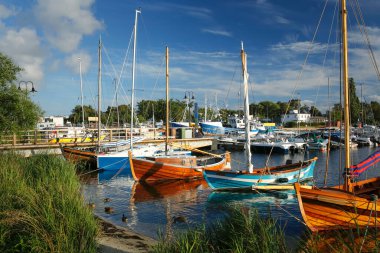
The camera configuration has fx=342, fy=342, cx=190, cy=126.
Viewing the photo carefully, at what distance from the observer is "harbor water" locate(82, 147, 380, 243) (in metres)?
13.1

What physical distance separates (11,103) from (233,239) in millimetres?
18118

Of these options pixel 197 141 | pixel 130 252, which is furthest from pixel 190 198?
pixel 197 141

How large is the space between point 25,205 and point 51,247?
95.3 inches

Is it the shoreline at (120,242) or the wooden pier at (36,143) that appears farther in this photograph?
the wooden pier at (36,143)

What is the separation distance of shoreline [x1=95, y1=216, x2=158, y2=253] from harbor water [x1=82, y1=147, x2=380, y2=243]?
0.91 meters

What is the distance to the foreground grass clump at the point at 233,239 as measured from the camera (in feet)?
20.4

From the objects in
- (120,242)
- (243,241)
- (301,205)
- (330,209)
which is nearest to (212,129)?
(301,205)

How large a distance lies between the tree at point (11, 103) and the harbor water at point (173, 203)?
5.77 meters

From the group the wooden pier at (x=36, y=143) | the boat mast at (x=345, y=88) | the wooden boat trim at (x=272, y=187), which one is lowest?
the wooden boat trim at (x=272, y=187)

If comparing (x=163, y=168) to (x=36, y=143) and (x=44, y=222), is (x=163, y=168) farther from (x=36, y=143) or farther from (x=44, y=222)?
(x=44, y=222)

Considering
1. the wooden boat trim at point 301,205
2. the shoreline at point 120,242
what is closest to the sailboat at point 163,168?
the shoreline at point 120,242

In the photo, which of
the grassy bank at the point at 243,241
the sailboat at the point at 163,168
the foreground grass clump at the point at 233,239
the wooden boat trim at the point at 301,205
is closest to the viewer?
the grassy bank at the point at 243,241

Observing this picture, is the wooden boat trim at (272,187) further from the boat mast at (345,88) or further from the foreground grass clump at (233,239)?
the foreground grass clump at (233,239)

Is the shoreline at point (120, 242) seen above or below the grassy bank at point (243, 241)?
below
